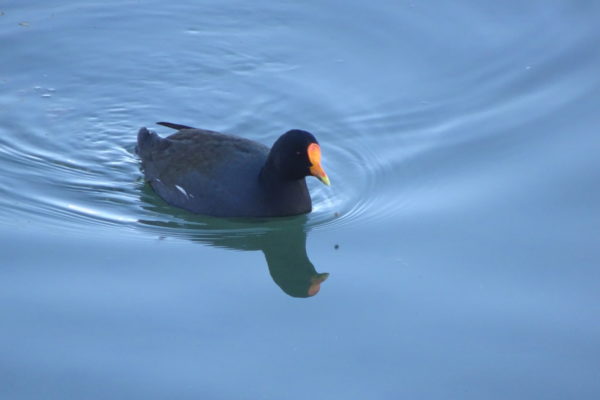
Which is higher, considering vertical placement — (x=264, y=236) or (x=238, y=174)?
(x=238, y=174)

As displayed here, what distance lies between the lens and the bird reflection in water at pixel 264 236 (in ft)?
21.3

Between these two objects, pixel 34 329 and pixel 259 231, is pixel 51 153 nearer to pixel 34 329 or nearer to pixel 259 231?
pixel 259 231

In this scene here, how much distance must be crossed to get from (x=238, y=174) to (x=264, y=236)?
62cm

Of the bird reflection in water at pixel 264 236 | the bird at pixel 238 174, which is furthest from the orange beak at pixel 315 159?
the bird reflection in water at pixel 264 236

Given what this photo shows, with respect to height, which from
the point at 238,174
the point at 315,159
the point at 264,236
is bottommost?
the point at 264,236

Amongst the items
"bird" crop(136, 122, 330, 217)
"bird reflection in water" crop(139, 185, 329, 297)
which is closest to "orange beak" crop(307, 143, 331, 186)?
"bird" crop(136, 122, 330, 217)

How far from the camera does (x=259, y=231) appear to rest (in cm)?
710

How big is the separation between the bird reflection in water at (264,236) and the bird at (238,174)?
0.07 meters

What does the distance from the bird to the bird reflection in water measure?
75mm

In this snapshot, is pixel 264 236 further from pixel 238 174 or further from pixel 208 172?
pixel 208 172

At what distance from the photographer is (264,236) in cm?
705

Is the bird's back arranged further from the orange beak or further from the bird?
the orange beak

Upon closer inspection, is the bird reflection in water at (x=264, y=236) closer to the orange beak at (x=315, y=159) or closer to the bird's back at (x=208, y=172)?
the bird's back at (x=208, y=172)

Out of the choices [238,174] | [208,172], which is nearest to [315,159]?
[238,174]
